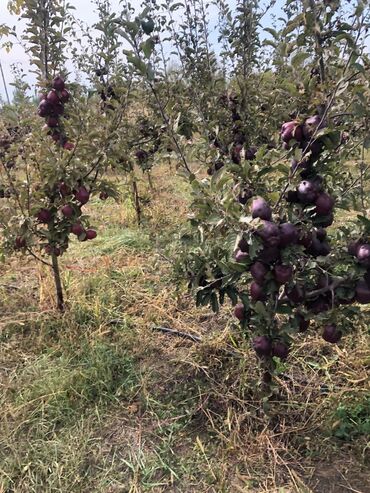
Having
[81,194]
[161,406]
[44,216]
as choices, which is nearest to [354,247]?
[161,406]

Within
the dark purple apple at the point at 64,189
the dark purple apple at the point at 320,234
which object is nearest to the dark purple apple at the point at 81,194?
the dark purple apple at the point at 64,189

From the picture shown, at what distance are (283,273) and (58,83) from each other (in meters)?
1.75

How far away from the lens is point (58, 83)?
2541mm

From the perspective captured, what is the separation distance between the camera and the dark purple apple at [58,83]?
2537mm

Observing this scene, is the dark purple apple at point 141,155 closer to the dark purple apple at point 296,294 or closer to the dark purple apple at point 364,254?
the dark purple apple at point 296,294

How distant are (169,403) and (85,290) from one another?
1.33 meters

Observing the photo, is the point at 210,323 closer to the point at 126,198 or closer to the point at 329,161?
the point at 329,161

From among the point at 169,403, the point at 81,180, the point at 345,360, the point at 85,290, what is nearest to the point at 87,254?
the point at 85,290

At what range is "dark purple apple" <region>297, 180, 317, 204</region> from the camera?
1.52m

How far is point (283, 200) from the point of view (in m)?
1.64

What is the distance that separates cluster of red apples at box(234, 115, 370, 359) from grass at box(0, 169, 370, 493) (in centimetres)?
57

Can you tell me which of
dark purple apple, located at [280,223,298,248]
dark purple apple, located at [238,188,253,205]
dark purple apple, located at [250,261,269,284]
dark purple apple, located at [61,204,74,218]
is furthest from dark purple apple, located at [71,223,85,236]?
dark purple apple, located at [280,223,298,248]

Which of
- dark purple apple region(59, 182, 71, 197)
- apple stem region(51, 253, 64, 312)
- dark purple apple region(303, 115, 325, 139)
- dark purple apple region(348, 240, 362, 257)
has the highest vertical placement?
dark purple apple region(303, 115, 325, 139)

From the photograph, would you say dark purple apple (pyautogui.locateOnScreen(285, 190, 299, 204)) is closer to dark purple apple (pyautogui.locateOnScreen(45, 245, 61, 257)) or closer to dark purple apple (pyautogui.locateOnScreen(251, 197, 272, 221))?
dark purple apple (pyautogui.locateOnScreen(251, 197, 272, 221))
